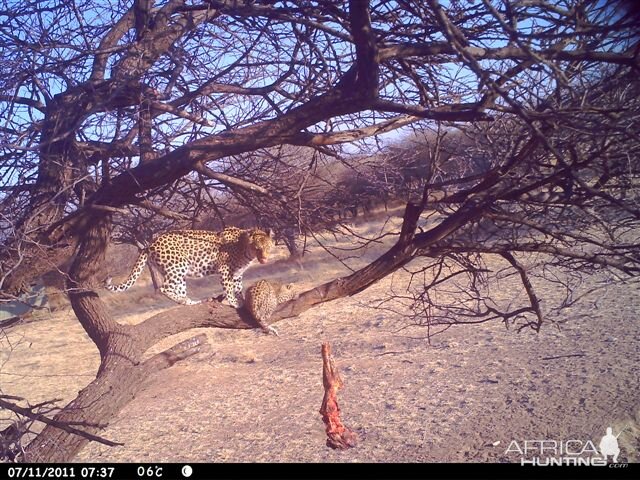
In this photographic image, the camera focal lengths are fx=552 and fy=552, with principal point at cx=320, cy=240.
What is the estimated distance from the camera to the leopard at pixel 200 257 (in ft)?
20.6

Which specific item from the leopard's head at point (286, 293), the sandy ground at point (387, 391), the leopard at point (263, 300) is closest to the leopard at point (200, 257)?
the leopard at point (263, 300)

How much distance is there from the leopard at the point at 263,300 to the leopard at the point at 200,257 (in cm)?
23

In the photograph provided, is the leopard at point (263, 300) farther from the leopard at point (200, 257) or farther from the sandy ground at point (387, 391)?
the sandy ground at point (387, 391)

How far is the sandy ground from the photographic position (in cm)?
597

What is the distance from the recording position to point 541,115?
2.77m

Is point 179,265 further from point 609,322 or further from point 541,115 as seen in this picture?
Answer: point 609,322

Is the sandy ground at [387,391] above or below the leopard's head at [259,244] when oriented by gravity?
below

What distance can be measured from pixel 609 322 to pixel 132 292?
1312cm

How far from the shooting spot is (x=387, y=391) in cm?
815

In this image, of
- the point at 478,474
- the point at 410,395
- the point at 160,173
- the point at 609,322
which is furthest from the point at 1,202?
the point at 609,322

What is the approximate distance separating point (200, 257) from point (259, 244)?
32.4 inches

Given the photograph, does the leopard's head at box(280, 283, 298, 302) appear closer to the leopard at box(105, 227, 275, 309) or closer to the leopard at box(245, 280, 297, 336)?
the leopard at box(245, 280, 297, 336)

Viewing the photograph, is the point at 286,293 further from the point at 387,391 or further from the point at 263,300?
the point at 387,391

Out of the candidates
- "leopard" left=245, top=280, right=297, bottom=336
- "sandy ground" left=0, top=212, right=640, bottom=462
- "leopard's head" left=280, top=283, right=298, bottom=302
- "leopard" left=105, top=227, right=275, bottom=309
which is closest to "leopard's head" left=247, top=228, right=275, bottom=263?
"leopard" left=105, top=227, right=275, bottom=309
